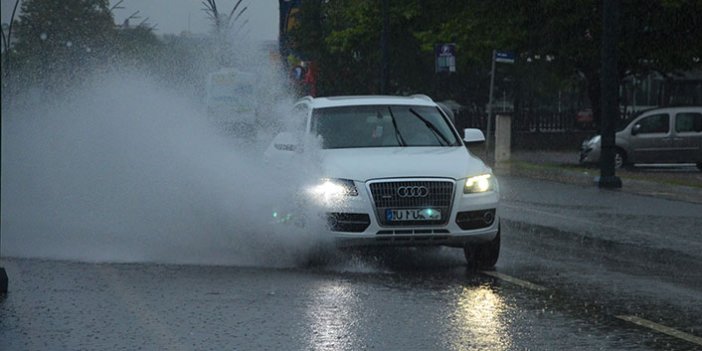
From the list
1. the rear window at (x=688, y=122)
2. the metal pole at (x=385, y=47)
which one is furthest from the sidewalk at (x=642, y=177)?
the metal pole at (x=385, y=47)

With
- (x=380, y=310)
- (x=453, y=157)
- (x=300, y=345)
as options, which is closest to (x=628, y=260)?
(x=453, y=157)

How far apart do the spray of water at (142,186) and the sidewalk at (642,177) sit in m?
9.02

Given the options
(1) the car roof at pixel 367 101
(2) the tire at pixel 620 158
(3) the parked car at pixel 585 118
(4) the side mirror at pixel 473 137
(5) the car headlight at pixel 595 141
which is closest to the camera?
(1) the car roof at pixel 367 101

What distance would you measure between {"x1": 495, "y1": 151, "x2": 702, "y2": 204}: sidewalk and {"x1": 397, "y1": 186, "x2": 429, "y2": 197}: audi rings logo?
11.1 metres

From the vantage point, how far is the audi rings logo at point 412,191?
13.0 metres

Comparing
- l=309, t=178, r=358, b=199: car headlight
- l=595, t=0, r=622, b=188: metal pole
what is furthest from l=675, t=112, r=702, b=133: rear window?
l=309, t=178, r=358, b=199: car headlight

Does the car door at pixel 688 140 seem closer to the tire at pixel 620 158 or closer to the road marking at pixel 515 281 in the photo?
the tire at pixel 620 158

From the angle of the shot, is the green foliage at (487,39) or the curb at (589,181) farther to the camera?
the green foliage at (487,39)

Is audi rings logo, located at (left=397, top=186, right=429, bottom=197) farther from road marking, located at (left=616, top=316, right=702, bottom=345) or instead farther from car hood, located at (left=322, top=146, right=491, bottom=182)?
road marking, located at (left=616, top=316, right=702, bottom=345)

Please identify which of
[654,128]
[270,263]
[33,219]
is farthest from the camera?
[654,128]

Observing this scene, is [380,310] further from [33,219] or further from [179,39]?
[179,39]

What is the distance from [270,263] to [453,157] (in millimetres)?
1916

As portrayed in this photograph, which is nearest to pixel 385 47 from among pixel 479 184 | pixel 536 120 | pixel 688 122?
pixel 688 122

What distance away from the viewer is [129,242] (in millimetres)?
15141
